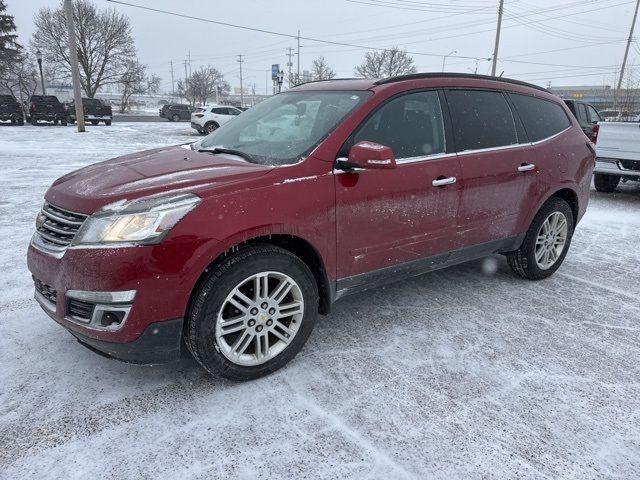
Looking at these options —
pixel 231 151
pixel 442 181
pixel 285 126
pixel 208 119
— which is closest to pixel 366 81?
pixel 285 126

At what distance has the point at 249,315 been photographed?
8.52 ft

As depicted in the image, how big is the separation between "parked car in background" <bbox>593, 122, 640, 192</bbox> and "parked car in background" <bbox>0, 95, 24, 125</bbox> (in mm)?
27509

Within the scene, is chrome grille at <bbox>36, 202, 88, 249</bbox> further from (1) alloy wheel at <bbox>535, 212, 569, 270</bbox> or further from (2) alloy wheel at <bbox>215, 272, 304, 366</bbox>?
(1) alloy wheel at <bbox>535, 212, 569, 270</bbox>

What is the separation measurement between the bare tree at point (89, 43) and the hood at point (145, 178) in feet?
168

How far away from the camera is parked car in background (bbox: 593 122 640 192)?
808 cm

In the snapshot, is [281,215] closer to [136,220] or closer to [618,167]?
[136,220]

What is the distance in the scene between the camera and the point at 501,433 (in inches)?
91.0

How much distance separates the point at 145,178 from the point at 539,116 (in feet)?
11.4

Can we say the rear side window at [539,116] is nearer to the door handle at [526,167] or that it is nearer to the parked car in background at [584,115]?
the door handle at [526,167]

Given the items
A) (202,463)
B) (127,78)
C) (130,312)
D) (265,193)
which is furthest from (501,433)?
(127,78)

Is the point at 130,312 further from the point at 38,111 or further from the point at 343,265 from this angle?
the point at 38,111

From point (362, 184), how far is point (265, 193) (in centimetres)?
67

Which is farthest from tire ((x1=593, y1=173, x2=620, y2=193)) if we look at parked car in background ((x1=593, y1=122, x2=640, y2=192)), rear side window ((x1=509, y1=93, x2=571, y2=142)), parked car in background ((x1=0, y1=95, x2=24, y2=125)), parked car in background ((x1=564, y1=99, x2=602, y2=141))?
parked car in background ((x1=0, y1=95, x2=24, y2=125))

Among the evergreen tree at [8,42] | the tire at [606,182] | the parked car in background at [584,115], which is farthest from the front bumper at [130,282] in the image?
the evergreen tree at [8,42]
